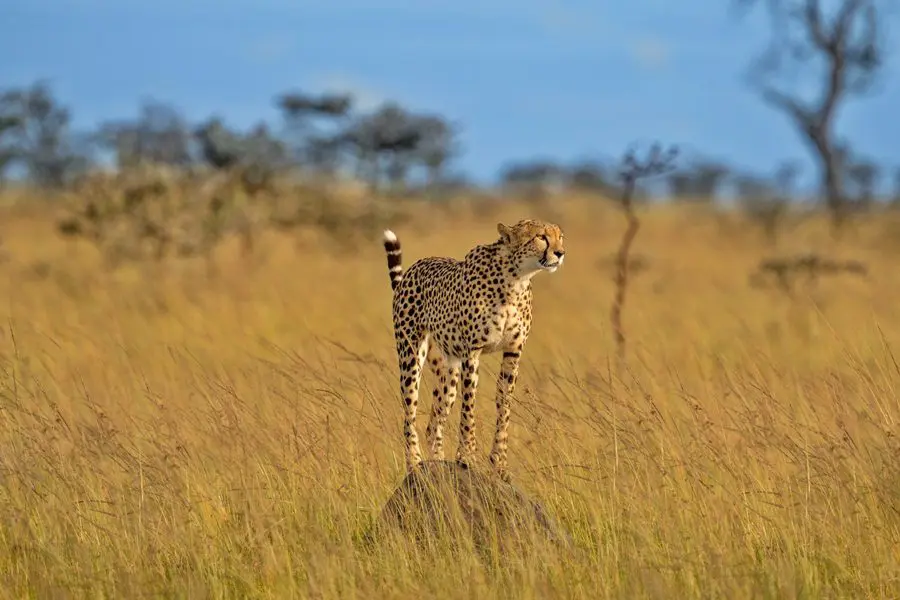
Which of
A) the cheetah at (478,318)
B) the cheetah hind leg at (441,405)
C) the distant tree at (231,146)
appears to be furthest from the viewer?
the distant tree at (231,146)

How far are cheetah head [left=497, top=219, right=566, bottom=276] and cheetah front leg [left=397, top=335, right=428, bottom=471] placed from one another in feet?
2.67

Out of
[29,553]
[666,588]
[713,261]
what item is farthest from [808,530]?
[713,261]

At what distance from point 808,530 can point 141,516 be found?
2.67m

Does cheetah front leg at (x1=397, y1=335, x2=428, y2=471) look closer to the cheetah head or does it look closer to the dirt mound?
the dirt mound

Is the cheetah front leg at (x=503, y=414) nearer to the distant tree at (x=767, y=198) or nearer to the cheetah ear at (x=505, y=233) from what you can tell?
the cheetah ear at (x=505, y=233)

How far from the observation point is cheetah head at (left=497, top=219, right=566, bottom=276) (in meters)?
5.05

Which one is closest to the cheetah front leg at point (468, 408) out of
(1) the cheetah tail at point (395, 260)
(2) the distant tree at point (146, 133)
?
(1) the cheetah tail at point (395, 260)

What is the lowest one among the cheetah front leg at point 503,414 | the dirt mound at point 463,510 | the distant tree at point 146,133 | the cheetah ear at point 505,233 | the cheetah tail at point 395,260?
the dirt mound at point 463,510

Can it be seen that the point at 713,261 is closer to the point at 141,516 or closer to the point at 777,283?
the point at 777,283

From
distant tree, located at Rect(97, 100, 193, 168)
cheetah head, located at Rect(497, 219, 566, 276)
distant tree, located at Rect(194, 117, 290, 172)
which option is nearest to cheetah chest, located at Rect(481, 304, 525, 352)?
cheetah head, located at Rect(497, 219, 566, 276)

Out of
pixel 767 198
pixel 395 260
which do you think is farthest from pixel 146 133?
pixel 395 260

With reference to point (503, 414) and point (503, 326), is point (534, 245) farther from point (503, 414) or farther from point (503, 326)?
point (503, 414)

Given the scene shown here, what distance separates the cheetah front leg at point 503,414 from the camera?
208 inches

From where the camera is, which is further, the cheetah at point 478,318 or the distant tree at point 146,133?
the distant tree at point 146,133
